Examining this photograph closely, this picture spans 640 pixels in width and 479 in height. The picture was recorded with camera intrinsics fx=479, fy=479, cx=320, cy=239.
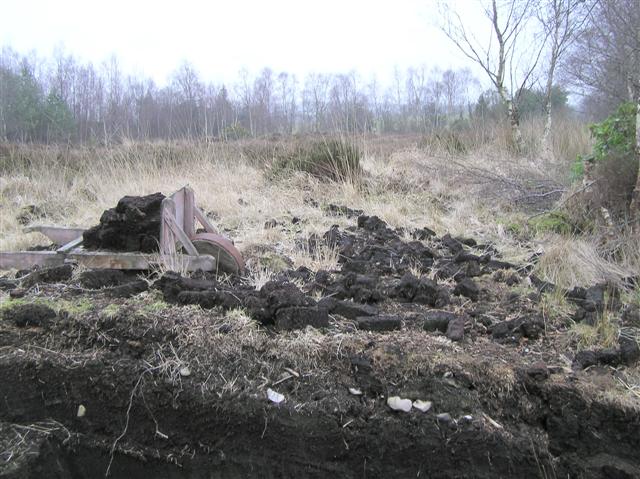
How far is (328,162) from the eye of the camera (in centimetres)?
733

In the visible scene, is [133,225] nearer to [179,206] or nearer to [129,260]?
[129,260]

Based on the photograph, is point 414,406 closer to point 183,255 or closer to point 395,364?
point 395,364

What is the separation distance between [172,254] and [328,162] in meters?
4.33

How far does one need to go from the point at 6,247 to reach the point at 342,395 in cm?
401

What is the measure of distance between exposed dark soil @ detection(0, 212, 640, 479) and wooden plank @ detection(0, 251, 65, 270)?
570 millimetres

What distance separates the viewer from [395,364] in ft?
7.51

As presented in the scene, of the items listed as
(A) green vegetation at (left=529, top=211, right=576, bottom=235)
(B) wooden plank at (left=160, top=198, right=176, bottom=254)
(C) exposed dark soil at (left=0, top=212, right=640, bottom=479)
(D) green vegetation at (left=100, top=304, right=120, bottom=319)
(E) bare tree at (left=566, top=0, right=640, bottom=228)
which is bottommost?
(C) exposed dark soil at (left=0, top=212, right=640, bottom=479)

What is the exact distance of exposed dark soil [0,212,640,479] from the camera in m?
2.05

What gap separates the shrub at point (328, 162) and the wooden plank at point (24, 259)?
4.15 metres

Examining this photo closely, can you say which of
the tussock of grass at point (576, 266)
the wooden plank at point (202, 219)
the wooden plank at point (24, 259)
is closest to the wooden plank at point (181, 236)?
the wooden plank at point (202, 219)

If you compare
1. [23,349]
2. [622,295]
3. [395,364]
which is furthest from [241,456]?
[622,295]

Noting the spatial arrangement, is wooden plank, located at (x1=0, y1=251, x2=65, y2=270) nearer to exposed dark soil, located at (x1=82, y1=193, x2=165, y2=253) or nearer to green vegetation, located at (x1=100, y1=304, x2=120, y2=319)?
exposed dark soil, located at (x1=82, y1=193, x2=165, y2=253)

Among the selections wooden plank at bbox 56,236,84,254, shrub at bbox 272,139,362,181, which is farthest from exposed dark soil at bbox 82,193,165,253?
shrub at bbox 272,139,362,181

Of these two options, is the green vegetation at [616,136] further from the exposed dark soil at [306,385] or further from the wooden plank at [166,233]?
the wooden plank at [166,233]
